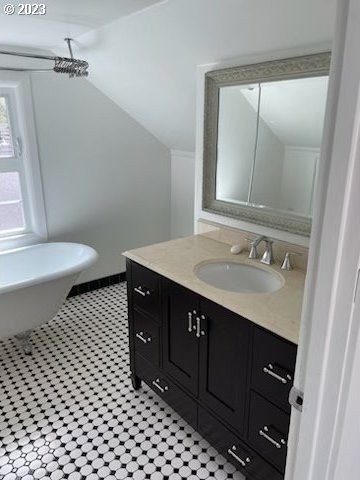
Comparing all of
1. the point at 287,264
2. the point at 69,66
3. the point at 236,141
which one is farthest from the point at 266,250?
the point at 69,66

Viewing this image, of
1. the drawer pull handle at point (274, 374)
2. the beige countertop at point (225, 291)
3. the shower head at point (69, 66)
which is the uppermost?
the shower head at point (69, 66)

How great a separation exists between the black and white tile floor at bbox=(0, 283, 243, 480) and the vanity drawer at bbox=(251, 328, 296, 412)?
0.64m

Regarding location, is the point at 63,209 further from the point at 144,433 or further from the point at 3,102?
the point at 144,433

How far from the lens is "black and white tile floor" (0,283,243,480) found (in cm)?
179

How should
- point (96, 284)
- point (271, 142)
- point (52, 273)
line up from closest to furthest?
point (271, 142) < point (52, 273) < point (96, 284)

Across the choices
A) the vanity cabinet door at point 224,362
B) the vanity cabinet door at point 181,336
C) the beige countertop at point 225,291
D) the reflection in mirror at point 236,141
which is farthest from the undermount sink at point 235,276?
the reflection in mirror at point 236,141

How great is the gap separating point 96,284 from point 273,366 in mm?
2553

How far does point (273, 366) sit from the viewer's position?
1.39m

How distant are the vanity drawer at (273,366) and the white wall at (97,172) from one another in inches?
92.8

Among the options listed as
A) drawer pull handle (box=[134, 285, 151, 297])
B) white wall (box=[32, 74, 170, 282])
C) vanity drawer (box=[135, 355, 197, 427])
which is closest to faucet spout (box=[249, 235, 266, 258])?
drawer pull handle (box=[134, 285, 151, 297])

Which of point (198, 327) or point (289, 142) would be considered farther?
point (289, 142)

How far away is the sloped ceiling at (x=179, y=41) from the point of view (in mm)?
1530

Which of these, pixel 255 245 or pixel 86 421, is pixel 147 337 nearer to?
pixel 86 421

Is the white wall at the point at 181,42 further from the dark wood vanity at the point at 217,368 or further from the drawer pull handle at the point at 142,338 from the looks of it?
the drawer pull handle at the point at 142,338
